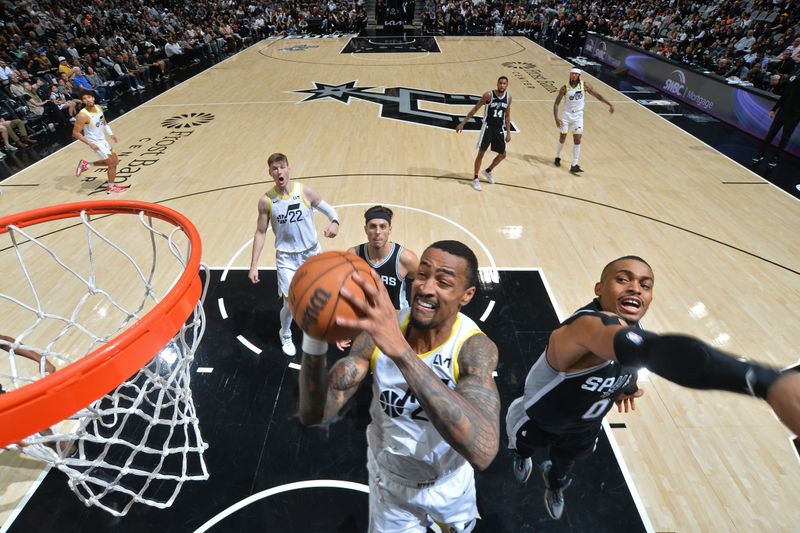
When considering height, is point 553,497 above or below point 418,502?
below

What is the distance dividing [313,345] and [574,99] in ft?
23.7

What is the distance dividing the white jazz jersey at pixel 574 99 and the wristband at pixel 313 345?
715 centimetres

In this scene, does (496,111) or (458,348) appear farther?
(496,111)

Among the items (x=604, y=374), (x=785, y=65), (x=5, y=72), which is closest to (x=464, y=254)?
(x=604, y=374)

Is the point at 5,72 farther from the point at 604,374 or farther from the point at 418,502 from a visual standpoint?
the point at 604,374

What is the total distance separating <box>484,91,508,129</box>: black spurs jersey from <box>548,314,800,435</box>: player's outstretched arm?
211 inches

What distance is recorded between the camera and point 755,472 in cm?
314

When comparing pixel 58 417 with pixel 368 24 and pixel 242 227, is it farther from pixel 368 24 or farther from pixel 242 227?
pixel 368 24

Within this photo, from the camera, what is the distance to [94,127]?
22.3 ft

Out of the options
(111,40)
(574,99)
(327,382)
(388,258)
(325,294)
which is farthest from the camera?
(111,40)

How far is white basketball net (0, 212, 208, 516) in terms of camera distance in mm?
2406

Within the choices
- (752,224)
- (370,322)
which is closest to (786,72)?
(752,224)

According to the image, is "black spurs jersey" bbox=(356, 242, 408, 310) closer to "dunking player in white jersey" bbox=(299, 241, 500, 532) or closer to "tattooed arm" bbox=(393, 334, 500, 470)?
"dunking player in white jersey" bbox=(299, 241, 500, 532)

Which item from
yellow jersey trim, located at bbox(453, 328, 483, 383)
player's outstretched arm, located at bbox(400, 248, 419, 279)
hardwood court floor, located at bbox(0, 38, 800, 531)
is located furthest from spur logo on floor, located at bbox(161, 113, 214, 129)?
yellow jersey trim, located at bbox(453, 328, 483, 383)
